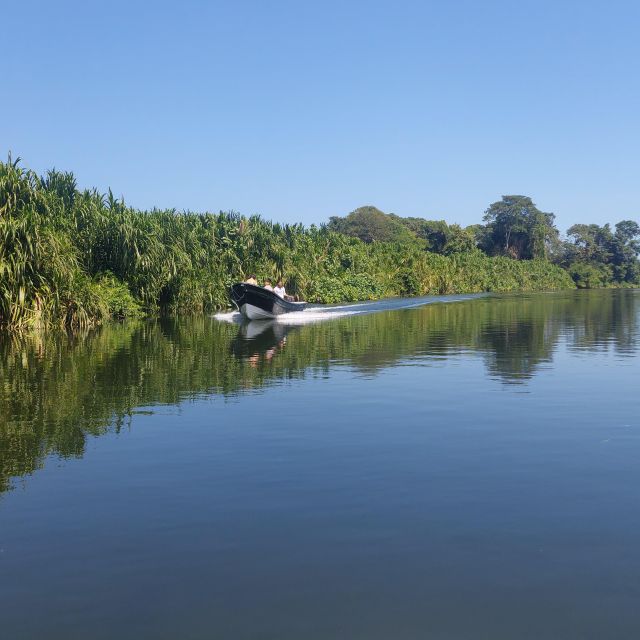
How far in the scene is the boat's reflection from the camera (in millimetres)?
21500

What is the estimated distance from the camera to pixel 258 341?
26.3 metres

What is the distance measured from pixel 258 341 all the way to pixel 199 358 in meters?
5.84


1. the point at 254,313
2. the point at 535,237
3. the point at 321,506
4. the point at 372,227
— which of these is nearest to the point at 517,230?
the point at 535,237

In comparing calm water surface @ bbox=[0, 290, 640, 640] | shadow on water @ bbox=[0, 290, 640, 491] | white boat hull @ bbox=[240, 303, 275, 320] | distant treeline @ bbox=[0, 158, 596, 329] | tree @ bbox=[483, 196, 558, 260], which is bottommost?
calm water surface @ bbox=[0, 290, 640, 640]

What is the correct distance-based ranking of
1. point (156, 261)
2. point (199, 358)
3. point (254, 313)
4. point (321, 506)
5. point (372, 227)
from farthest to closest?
point (372, 227) → point (254, 313) → point (156, 261) → point (199, 358) → point (321, 506)

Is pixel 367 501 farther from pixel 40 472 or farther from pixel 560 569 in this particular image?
pixel 40 472

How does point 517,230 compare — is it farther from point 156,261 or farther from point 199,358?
point 199,358

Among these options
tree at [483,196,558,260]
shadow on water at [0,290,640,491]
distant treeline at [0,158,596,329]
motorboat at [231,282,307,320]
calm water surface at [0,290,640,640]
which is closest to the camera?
calm water surface at [0,290,640,640]

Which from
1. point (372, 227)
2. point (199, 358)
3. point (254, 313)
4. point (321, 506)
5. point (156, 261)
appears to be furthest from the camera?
point (372, 227)

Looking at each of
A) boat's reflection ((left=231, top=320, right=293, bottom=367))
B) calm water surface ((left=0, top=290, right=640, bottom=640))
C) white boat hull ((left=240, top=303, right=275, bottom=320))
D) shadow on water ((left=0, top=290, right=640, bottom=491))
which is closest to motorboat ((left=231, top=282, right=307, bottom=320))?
white boat hull ((left=240, top=303, right=275, bottom=320))

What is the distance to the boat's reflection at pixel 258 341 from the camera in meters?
21.5

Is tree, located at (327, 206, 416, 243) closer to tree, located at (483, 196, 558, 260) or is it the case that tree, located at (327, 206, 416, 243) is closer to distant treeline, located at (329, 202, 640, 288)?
distant treeline, located at (329, 202, 640, 288)

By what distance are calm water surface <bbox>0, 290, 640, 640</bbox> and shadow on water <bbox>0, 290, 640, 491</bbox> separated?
0.12 m

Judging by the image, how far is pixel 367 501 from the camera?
7410 millimetres
